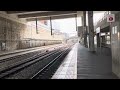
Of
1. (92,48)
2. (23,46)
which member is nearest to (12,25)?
(23,46)

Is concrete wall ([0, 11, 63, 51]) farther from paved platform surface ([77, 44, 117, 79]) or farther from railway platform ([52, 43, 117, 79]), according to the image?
paved platform surface ([77, 44, 117, 79])

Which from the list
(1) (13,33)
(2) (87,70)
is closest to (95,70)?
(2) (87,70)

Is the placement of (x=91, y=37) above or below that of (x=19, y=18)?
below

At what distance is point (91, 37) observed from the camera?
34312mm

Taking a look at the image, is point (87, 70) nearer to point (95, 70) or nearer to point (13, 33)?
point (95, 70)

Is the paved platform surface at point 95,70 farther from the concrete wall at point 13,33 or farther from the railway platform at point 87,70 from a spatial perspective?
the concrete wall at point 13,33

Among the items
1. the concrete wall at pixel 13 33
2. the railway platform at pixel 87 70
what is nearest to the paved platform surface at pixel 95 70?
the railway platform at pixel 87 70

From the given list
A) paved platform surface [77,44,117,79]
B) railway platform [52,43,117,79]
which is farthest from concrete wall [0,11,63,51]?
paved platform surface [77,44,117,79]
